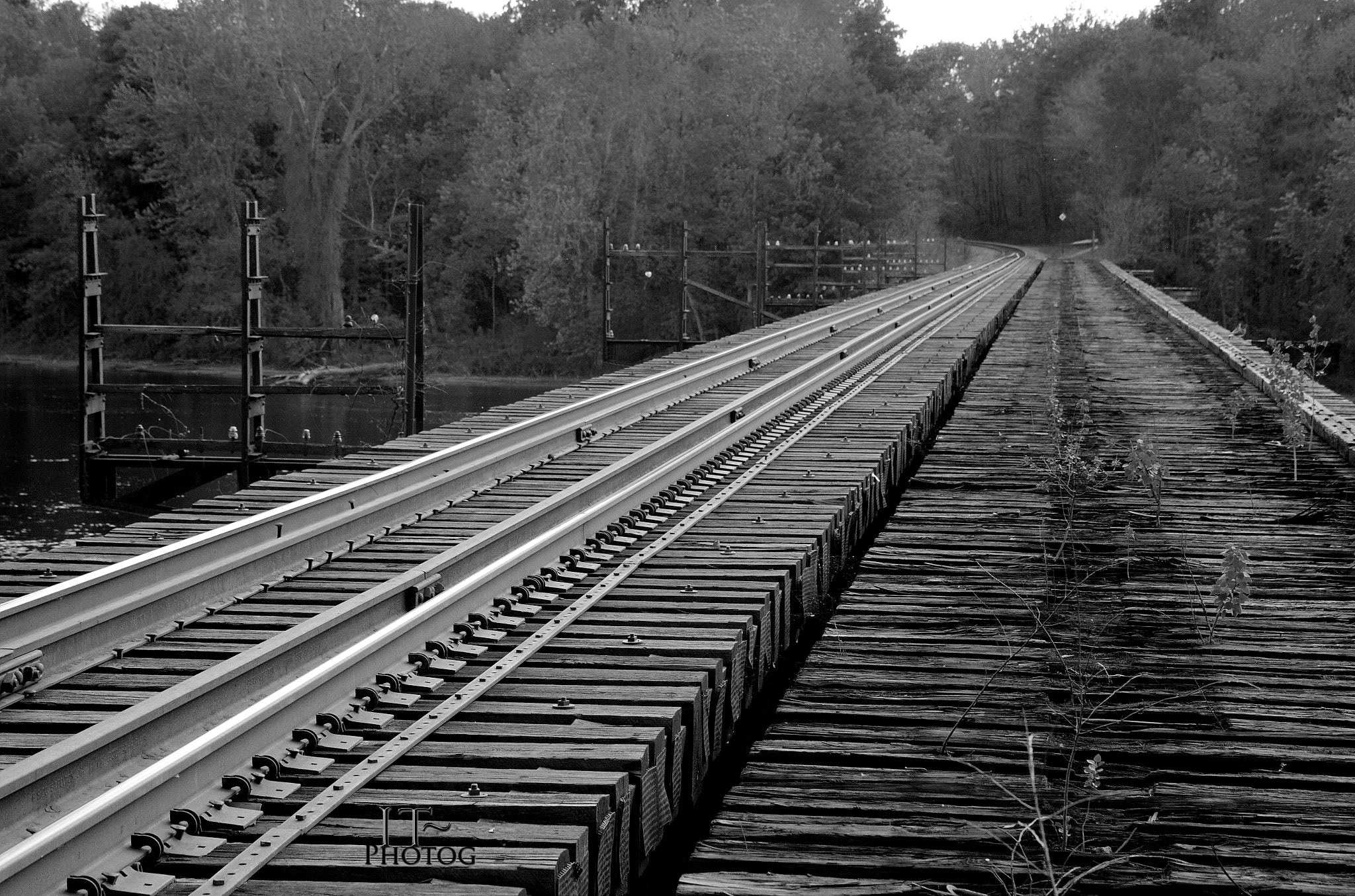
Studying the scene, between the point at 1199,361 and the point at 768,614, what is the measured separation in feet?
37.6

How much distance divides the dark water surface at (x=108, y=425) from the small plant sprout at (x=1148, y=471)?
679 inches

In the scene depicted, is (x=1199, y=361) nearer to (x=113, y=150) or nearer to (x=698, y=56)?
(x=698, y=56)

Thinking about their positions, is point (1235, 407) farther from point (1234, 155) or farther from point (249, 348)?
point (1234, 155)

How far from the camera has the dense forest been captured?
5275cm

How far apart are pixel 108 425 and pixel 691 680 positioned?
35.8 m

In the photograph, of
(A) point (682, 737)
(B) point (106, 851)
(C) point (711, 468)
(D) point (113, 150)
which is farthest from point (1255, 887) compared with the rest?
(D) point (113, 150)

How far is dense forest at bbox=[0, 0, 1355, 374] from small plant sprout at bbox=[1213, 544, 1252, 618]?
42840 millimetres

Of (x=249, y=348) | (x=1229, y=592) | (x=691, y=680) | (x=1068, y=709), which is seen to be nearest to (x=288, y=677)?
(x=691, y=680)

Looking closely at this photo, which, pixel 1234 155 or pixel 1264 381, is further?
pixel 1234 155

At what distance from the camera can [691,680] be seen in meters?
4.44

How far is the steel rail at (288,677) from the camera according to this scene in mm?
3029

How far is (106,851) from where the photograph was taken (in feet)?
10.1

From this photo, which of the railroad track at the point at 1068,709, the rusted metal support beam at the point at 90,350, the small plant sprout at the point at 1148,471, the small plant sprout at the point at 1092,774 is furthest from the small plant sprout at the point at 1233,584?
the rusted metal support beam at the point at 90,350

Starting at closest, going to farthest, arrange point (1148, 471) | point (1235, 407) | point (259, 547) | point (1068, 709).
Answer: point (1068, 709) < point (259, 547) < point (1148, 471) < point (1235, 407)
